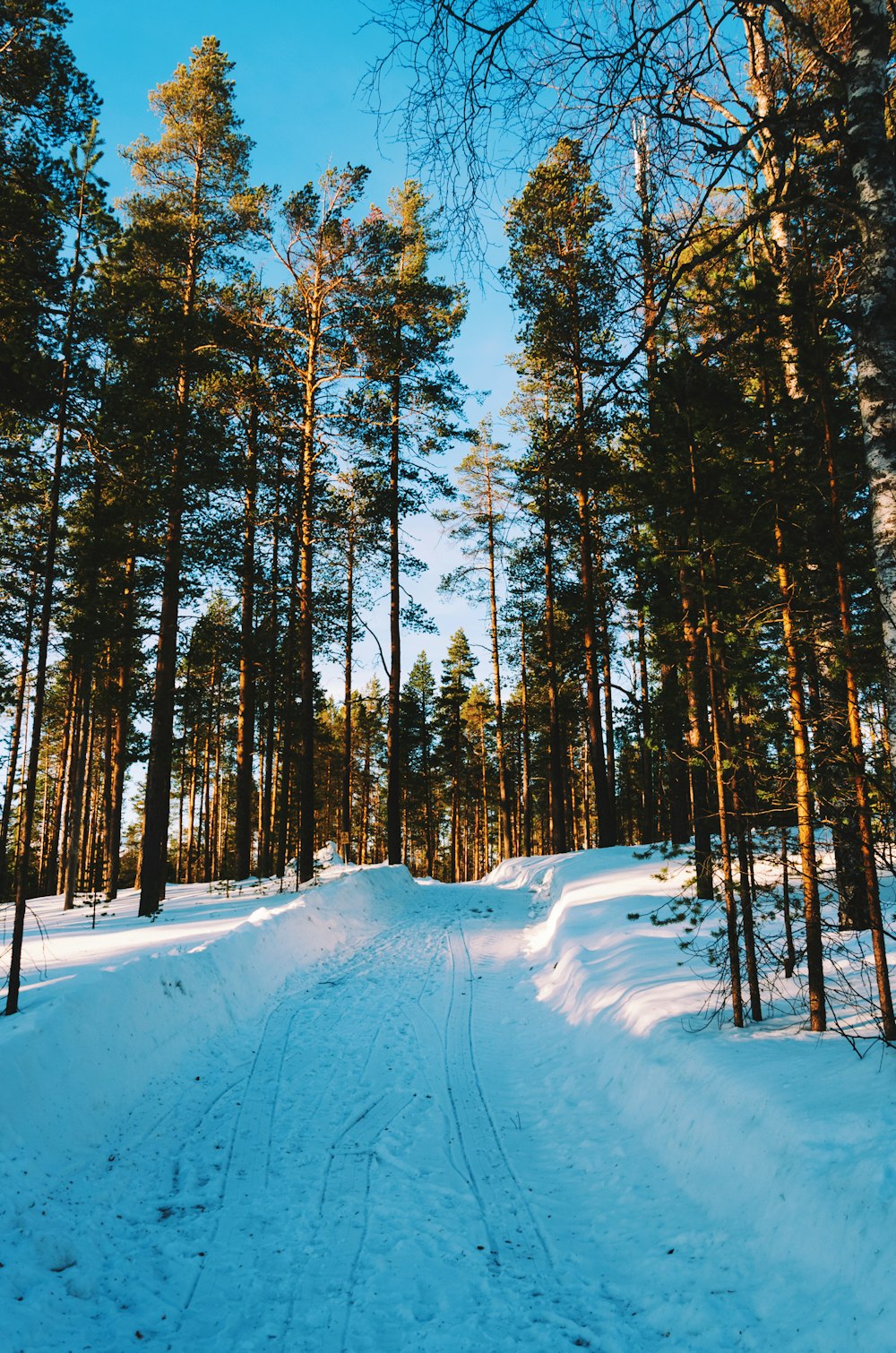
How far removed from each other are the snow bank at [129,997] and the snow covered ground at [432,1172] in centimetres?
3

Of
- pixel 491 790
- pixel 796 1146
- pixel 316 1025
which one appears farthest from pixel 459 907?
pixel 491 790

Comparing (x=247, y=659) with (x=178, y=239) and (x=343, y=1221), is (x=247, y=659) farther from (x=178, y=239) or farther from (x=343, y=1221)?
(x=343, y=1221)

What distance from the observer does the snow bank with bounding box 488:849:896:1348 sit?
9.97ft

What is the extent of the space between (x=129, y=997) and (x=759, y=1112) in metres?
5.40

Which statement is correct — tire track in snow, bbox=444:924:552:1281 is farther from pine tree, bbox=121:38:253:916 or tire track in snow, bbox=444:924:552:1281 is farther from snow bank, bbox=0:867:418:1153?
pine tree, bbox=121:38:253:916

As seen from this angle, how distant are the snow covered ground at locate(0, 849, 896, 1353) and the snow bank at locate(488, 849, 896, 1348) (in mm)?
18

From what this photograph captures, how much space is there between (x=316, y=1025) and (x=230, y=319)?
14479 mm

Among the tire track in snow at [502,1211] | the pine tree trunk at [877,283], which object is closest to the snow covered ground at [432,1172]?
the tire track in snow at [502,1211]

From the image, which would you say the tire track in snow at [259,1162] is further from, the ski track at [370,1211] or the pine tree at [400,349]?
the pine tree at [400,349]

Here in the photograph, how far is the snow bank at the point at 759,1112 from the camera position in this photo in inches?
120

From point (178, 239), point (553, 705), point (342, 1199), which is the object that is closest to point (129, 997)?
point (342, 1199)

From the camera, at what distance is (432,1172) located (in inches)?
174

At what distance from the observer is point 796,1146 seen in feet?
11.5

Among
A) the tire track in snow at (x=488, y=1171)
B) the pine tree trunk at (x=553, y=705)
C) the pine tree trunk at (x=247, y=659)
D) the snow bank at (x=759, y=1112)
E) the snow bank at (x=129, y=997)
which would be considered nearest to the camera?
the snow bank at (x=759, y=1112)
